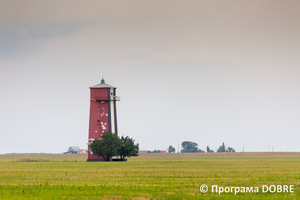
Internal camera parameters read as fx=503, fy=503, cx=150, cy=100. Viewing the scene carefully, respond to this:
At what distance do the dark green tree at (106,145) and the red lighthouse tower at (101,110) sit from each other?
2.18m

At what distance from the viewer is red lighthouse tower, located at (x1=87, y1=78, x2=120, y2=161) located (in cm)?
8925

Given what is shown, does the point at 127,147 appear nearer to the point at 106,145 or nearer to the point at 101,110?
the point at 106,145

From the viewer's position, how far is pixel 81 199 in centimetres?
2716

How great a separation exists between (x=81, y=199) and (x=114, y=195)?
7.82 feet

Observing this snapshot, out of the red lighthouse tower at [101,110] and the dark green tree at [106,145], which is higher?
the red lighthouse tower at [101,110]

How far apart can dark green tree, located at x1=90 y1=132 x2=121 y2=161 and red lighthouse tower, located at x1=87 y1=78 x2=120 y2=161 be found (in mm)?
2184

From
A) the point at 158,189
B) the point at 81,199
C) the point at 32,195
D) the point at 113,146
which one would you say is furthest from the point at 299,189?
the point at 113,146

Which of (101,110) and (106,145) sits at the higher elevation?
(101,110)

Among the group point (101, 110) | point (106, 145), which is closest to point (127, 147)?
point (106, 145)

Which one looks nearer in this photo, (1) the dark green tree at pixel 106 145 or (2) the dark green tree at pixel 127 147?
(1) the dark green tree at pixel 106 145

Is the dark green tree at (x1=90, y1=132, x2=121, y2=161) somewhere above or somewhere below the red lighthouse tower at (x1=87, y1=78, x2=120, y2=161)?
below

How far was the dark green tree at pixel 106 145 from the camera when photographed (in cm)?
8656

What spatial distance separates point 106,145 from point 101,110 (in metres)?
6.75

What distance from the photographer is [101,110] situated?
89.2 metres
